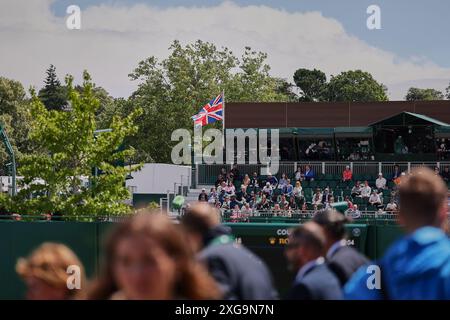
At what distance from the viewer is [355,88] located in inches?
4222

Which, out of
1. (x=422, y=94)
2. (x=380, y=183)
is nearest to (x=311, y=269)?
(x=380, y=183)

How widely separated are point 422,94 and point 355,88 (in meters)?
25.5

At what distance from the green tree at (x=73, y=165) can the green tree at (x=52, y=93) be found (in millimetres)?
77897

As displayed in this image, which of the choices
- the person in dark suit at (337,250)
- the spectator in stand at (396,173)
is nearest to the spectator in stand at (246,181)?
the spectator in stand at (396,173)

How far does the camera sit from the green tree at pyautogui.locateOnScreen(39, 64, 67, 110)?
102312 mm

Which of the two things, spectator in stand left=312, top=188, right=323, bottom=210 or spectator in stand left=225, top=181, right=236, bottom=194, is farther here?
spectator in stand left=225, top=181, right=236, bottom=194

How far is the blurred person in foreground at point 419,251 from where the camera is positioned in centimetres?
387

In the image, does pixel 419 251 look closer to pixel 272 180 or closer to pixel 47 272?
pixel 47 272

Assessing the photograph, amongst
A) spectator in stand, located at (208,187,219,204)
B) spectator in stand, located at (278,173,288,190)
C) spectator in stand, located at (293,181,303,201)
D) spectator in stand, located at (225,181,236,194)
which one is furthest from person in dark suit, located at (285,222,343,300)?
spectator in stand, located at (278,173,288,190)

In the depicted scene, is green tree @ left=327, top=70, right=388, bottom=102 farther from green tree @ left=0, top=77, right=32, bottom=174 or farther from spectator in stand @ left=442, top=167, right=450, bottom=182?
spectator in stand @ left=442, top=167, right=450, bottom=182

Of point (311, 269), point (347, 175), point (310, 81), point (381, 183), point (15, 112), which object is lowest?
point (311, 269)

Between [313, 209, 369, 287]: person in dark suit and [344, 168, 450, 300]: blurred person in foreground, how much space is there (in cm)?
171
